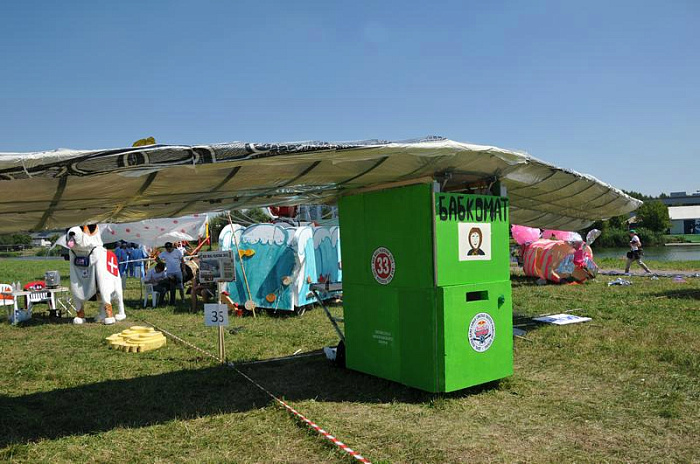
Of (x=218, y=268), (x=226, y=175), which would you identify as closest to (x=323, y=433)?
(x=226, y=175)

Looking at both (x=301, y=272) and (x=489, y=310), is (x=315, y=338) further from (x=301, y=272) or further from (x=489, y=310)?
(x=489, y=310)

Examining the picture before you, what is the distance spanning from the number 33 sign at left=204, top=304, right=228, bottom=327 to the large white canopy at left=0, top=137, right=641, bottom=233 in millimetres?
1430

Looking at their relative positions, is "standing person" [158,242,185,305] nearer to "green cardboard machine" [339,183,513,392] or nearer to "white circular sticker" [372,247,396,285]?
"green cardboard machine" [339,183,513,392]

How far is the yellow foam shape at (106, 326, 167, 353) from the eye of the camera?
8125 millimetres

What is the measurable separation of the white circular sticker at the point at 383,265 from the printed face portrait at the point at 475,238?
852 millimetres

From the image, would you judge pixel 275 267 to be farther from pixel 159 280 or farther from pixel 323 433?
pixel 323 433

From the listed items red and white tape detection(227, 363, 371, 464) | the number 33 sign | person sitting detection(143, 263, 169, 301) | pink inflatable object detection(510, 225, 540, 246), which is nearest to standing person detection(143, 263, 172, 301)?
person sitting detection(143, 263, 169, 301)

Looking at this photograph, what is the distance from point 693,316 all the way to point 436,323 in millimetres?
6524

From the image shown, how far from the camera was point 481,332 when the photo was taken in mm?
A: 5461

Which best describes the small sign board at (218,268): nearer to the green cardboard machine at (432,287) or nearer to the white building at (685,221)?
the green cardboard machine at (432,287)

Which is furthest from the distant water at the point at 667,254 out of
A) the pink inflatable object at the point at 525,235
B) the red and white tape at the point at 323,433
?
the red and white tape at the point at 323,433

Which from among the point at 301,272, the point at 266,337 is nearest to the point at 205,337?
the point at 266,337

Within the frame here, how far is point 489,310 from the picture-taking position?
219 inches

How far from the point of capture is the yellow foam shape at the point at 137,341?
8125 millimetres
